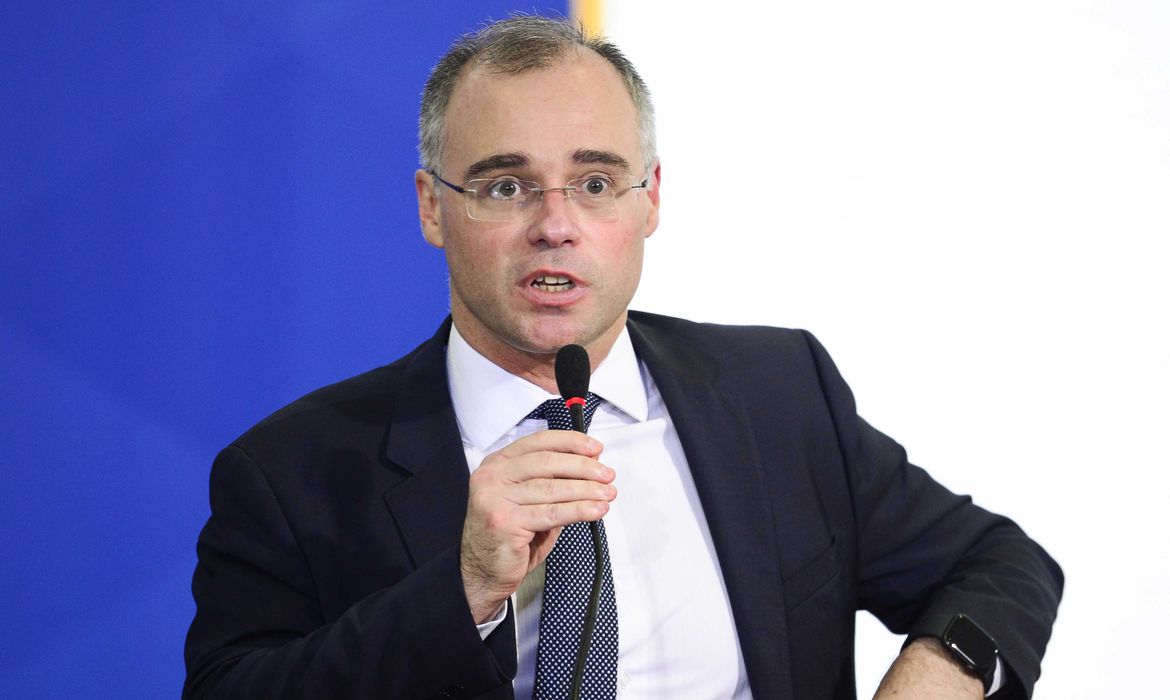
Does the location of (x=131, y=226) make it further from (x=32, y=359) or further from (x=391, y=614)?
(x=391, y=614)

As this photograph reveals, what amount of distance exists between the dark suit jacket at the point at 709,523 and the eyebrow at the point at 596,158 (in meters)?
0.31

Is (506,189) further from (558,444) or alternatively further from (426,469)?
(558,444)

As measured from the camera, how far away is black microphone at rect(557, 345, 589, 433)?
1.39 metres

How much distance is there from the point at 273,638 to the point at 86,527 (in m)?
0.88

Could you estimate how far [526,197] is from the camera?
1.84 meters

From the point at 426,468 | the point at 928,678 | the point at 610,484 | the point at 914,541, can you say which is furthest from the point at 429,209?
the point at 928,678

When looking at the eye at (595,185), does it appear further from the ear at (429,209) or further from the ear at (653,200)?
the ear at (429,209)

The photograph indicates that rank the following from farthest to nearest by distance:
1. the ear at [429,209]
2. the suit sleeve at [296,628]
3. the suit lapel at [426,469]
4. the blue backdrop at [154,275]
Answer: the blue backdrop at [154,275], the ear at [429,209], the suit lapel at [426,469], the suit sleeve at [296,628]

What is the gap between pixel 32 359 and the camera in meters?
2.44

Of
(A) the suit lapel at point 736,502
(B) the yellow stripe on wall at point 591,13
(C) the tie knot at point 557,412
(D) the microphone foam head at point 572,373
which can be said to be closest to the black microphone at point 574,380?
(D) the microphone foam head at point 572,373

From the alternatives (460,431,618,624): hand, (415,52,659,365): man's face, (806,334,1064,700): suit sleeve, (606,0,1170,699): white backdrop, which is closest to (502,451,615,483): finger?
(460,431,618,624): hand

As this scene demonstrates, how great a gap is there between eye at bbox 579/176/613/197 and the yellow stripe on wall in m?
0.85

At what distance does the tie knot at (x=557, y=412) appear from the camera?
182cm

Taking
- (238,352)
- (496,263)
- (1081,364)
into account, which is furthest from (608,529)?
(1081,364)
